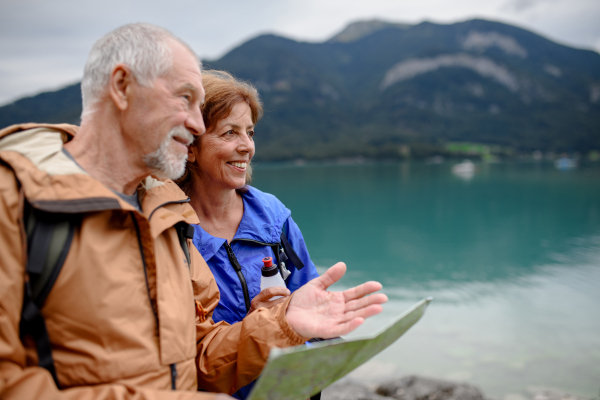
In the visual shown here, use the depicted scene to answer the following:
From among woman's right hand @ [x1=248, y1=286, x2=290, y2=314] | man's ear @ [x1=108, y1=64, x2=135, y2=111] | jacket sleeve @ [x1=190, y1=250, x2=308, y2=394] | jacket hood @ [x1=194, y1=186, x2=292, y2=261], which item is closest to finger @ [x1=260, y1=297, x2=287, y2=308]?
woman's right hand @ [x1=248, y1=286, x2=290, y2=314]

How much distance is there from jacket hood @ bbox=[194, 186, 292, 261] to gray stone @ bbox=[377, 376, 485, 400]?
3.79 metres

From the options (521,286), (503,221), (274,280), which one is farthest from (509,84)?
(274,280)

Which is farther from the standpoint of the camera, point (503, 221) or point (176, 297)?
point (503, 221)

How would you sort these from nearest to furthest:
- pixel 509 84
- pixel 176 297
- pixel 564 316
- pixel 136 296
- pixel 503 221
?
pixel 136 296 → pixel 176 297 → pixel 564 316 → pixel 503 221 → pixel 509 84

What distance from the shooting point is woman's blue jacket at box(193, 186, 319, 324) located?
2205 mm

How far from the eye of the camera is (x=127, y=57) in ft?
4.81

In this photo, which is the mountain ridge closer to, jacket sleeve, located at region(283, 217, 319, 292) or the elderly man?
jacket sleeve, located at region(283, 217, 319, 292)

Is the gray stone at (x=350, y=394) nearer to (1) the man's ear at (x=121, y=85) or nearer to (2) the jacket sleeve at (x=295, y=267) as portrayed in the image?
(2) the jacket sleeve at (x=295, y=267)

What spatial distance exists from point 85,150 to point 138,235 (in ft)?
1.33

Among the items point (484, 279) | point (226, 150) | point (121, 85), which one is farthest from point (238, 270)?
point (484, 279)

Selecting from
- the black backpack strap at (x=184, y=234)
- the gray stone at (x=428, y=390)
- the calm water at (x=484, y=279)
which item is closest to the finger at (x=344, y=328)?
the black backpack strap at (x=184, y=234)

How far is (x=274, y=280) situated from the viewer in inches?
87.4

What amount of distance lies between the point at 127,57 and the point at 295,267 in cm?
156

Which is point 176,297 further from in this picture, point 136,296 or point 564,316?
point 564,316
